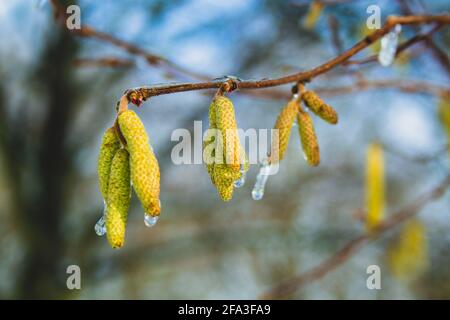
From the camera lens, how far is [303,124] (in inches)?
31.6

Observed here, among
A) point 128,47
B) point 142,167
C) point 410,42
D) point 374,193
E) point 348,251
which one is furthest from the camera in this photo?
point 374,193

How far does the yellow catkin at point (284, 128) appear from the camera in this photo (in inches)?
29.2

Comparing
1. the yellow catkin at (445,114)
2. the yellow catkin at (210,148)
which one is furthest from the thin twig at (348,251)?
the yellow catkin at (210,148)

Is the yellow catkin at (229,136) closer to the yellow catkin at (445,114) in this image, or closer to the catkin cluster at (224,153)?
the catkin cluster at (224,153)

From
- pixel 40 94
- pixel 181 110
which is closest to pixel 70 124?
pixel 40 94

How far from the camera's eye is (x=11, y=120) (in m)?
3.70

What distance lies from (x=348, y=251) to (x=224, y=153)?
946 millimetres

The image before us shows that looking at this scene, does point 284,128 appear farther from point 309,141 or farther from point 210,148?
point 210,148

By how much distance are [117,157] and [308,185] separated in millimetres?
3630

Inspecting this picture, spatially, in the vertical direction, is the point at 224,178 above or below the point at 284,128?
below

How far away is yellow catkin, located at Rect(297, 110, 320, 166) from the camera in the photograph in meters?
0.79

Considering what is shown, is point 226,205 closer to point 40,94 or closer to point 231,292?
point 231,292

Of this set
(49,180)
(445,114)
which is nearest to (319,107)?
(445,114)

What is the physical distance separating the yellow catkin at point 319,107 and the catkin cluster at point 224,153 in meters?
0.20
